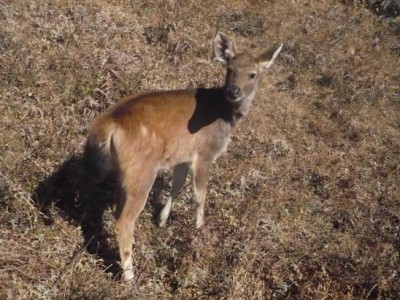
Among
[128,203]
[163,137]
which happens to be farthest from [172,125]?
[128,203]

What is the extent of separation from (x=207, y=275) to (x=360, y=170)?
4485mm

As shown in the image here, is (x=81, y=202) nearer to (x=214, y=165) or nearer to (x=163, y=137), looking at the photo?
(x=163, y=137)

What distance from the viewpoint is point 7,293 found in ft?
15.6

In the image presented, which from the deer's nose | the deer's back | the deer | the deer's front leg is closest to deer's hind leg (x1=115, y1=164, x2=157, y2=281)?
the deer

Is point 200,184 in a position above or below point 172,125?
below

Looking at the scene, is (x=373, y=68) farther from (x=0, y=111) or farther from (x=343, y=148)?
(x=0, y=111)

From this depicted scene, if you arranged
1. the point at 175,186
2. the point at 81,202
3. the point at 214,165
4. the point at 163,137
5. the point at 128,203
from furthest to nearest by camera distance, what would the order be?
the point at 214,165 → the point at 175,186 → the point at 81,202 → the point at 163,137 → the point at 128,203

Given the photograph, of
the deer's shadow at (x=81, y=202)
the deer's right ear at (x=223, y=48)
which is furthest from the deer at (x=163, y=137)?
the deer's shadow at (x=81, y=202)

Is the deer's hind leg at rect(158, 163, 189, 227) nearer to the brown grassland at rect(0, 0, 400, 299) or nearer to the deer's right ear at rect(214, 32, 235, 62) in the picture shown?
the brown grassland at rect(0, 0, 400, 299)

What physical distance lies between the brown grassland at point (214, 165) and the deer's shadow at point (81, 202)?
0.06ft

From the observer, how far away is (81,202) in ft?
22.2

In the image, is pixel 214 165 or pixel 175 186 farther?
pixel 214 165

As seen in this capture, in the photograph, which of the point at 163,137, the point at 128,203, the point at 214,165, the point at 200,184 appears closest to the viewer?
Answer: the point at 128,203

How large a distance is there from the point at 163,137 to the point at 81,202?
1.53 metres
